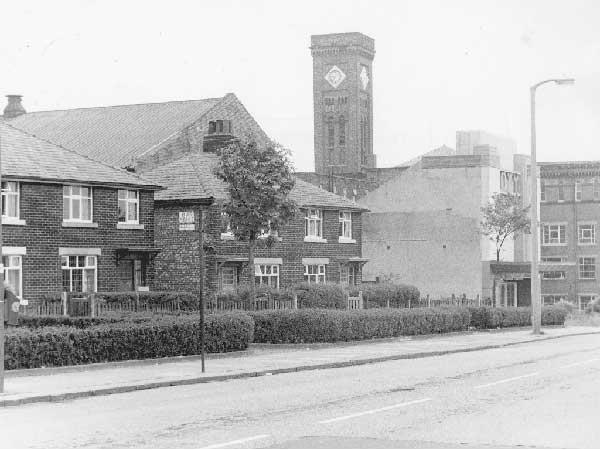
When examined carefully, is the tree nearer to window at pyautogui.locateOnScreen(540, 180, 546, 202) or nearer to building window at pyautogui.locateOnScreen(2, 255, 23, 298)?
building window at pyautogui.locateOnScreen(2, 255, 23, 298)

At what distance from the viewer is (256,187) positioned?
42031 millimetres

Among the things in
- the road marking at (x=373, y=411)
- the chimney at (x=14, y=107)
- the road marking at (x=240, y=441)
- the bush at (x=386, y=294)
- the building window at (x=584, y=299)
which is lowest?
the building window at (x=584, y=299)

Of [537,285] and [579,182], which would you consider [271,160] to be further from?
[579,182]

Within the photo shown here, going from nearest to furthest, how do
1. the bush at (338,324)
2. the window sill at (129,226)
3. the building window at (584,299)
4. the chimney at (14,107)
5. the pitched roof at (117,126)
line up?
the bush at (338,324)
the window sill at (129,226)
the pitched roof at (117,126)
the chimney at (14,107)
the building window at (584,299)

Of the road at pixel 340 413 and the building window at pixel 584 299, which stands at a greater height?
the road at pixel 340 413

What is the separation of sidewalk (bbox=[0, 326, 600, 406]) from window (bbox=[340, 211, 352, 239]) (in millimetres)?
20119

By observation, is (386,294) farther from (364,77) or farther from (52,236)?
(364,77)

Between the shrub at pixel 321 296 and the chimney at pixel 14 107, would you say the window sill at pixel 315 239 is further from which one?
the chimney at pixel 14 107

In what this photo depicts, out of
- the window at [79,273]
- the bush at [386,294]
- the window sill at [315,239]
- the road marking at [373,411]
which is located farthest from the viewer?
the window sill at [315,239]

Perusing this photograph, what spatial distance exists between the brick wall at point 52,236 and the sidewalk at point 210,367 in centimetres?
1102

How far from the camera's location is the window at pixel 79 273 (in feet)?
Result: 141

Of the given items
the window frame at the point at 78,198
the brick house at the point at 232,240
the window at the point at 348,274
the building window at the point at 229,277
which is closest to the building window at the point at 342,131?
the brick house at the point at 232,240

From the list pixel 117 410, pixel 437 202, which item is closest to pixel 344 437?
pixel 117 410

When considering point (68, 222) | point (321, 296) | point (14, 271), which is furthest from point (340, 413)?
point (321, 296)
